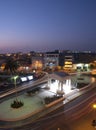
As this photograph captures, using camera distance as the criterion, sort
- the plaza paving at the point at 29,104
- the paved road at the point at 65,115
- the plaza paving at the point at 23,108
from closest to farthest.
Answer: the paved road at the point at 65,115
the plaza paving at the point at 23,108
the plaza paving at the point at 29,104

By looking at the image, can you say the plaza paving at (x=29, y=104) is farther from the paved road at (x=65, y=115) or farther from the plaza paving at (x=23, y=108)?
the paved road at (x=65, y=115)

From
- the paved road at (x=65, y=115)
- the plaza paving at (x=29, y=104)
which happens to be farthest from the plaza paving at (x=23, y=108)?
the paved road at (x=65, y=115)

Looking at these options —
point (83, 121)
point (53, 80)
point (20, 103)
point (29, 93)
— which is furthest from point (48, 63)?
point (83, 121)

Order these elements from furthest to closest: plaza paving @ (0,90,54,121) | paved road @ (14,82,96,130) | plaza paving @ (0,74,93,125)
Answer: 1. plaza paving @ (0,74,93,125)
2. plaza paving @ (0,90,54,121)
3. paved road @ (14,82,96,130)

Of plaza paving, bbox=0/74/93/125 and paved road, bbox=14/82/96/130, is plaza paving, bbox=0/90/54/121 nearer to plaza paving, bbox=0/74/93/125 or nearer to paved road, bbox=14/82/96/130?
plaza paving, bbox=0/74/93/125

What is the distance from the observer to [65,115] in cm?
2700

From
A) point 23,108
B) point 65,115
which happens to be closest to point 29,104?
point 23,108

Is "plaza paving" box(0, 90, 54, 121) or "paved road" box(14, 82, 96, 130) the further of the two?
"plaza paving" box(0, 90, 54, 121)

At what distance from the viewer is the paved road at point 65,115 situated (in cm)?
2338

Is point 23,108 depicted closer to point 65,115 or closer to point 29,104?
point 29,104

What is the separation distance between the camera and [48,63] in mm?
107062

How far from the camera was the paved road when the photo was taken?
76.7 feet

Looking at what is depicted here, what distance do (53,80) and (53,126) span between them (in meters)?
21.3

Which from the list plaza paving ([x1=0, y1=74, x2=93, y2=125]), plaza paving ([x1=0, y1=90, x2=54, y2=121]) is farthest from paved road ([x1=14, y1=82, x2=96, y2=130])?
plaza paving ([x1=0, y1=90, x2=54, y2=121])
